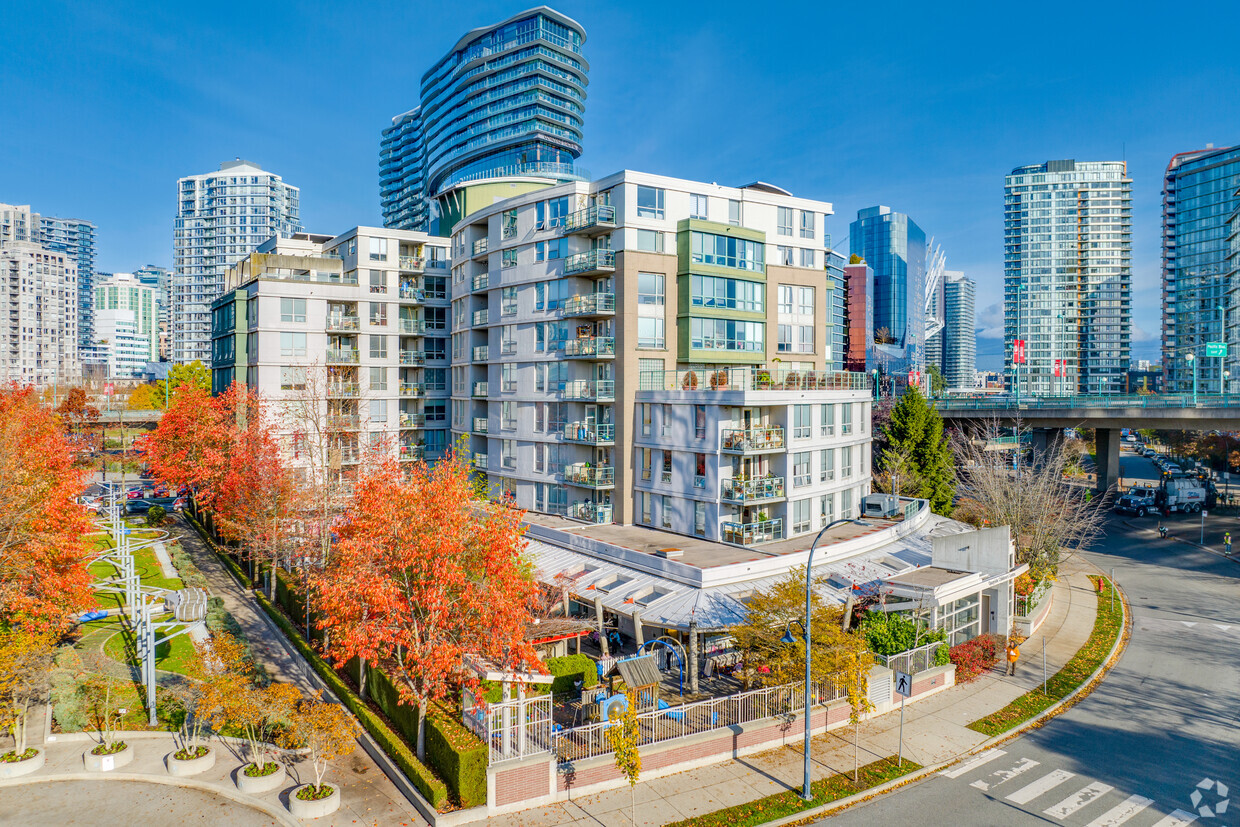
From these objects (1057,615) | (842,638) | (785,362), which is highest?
(785,362)

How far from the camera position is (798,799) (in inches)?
799

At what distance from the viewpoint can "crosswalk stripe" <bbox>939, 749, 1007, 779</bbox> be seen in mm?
22156

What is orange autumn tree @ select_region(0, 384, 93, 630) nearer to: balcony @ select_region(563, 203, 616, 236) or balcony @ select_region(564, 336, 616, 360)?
balcony @ select_region(564, 336, 616, 360)

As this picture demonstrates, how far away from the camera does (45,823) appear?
18.6 m

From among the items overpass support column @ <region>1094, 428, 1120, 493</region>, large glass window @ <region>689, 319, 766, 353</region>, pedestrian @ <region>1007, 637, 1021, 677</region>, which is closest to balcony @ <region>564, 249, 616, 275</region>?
large glass window @ <region>689, 319, 766, 353</region>

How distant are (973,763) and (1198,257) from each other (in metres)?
190

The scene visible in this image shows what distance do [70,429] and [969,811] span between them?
365ft

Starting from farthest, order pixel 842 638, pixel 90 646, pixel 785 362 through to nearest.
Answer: pixel 785 362
pixel 90 646
pixel 842 638

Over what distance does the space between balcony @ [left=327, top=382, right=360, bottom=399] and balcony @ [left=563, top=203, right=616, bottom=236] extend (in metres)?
22.1

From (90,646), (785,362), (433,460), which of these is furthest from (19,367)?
(785,362)

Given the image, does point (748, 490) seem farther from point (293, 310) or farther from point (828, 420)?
point (293, 310)

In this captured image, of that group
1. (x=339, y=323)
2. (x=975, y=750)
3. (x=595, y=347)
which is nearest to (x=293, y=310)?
(x=339, y=323)

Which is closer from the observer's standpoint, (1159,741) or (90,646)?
(1159,741)

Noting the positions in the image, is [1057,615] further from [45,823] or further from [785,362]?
[45,823]
